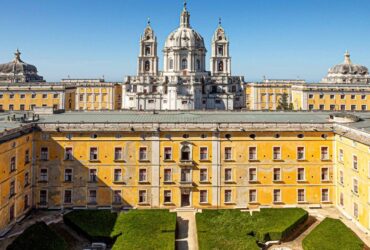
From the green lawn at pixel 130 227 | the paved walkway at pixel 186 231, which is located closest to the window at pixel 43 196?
the green lawn at pixel 130 227

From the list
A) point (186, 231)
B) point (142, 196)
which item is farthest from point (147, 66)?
point (186, 231)

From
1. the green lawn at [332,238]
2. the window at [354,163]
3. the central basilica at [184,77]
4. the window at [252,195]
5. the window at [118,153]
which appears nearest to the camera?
the green lawn at [332,238]

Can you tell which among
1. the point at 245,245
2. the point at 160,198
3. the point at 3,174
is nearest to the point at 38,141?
the point at 3,174

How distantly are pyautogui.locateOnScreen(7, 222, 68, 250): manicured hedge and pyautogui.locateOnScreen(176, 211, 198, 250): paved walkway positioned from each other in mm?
11773

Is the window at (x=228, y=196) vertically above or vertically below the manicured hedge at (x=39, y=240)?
above

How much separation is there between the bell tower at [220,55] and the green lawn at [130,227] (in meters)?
95.3

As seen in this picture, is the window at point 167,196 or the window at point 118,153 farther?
the window at point 167,196

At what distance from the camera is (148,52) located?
5502 inches

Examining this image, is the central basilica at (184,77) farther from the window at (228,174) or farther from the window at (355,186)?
the window at (355,186)

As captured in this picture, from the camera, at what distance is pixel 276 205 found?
55.2 m

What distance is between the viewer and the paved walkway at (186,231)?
141ft

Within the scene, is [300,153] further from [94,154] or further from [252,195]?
[94,154]

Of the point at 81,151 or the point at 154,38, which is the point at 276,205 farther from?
the point at 154,38

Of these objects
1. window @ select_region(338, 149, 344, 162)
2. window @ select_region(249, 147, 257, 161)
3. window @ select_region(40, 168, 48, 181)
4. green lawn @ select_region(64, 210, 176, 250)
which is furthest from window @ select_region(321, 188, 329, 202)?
window @ select_region(40, 168, 48, 181)
